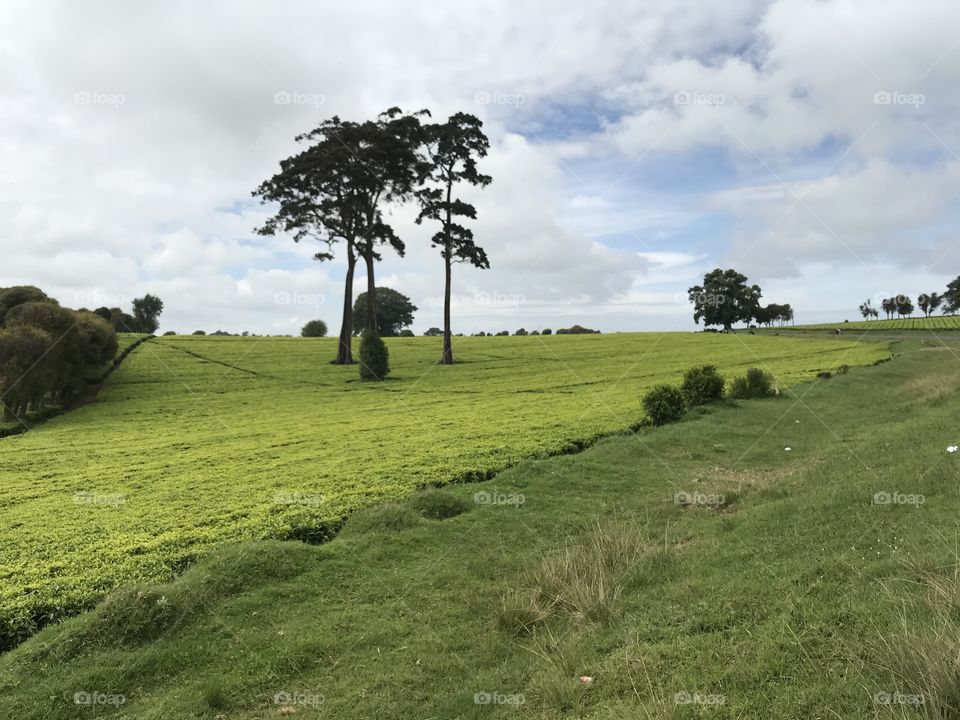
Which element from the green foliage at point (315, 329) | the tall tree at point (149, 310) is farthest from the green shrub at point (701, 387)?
the tall tree at point (149, 310)

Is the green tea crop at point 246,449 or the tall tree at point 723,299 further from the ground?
the tall tree at point 723,299

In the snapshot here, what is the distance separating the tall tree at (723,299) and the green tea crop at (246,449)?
201 feet

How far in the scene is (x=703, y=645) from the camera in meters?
5.30

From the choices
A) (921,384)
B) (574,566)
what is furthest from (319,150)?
(574,566)

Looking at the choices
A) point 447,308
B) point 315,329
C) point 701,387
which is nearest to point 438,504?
point 701,387

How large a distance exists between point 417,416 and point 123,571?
53.2 ft

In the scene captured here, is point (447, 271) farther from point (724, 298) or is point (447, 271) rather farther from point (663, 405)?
point (724, 298)

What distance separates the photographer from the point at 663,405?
21312mm

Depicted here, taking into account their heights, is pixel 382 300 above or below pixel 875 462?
above

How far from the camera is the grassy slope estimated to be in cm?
482

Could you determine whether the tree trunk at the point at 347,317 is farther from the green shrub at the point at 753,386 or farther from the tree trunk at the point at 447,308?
the green shrub at the point at 753,386

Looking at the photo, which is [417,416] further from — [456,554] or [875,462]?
[875,462]

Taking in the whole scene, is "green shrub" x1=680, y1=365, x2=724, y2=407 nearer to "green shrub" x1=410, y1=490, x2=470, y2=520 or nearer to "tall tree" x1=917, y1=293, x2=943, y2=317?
"green shrub" x1=410, y1=490, x2=470, y2=520

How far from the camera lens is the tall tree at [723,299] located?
349ft
